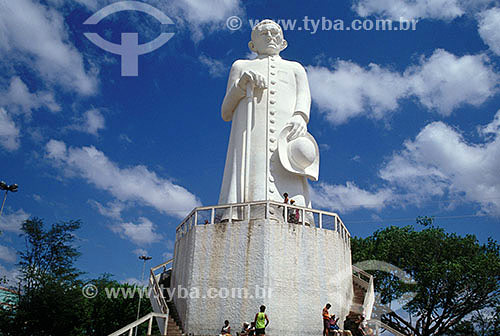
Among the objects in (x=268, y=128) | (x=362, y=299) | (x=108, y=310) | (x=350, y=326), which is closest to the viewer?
(x=350, y=326)

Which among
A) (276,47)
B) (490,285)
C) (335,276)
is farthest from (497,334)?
(276,47)

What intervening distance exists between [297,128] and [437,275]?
14.2 meters

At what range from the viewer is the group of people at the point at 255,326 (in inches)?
436

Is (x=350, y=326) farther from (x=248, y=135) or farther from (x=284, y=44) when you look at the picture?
(x=284, y=44)

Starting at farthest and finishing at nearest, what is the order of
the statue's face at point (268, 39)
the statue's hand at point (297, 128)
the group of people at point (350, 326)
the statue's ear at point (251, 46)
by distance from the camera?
1. the statue's ear at point (251, 46)
2. the statue's face at point (268, 39)
3. the statue's hand at point (297, 128)
4. the group of people at point (350, 326)

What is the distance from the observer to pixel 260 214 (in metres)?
14.3

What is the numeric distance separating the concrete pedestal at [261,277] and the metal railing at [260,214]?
37cm

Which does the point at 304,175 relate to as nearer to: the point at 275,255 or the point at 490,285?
the point at 275,255

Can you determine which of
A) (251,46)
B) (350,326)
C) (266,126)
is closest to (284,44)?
(251,46)

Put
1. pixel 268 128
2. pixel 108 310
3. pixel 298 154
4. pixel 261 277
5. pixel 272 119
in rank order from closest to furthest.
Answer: pixel 261 277 < pixel 298 154 < pixel 268 128 < pixel 272 119 < pixel 108 310

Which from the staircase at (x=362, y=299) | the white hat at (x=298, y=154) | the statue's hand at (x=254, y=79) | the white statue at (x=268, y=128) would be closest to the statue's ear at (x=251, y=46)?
the white statue at (x=268, y=128)

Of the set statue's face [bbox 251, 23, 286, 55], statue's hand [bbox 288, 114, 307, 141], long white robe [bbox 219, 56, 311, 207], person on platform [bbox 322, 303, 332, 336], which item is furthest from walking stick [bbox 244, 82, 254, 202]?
person on platform [bbox 322, 303, 332, 336]

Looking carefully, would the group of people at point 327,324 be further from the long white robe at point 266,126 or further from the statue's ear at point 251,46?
the statue's ear at point 251,46

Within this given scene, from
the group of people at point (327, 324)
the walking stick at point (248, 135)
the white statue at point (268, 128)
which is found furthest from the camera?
the white statue at point (268, 128)
